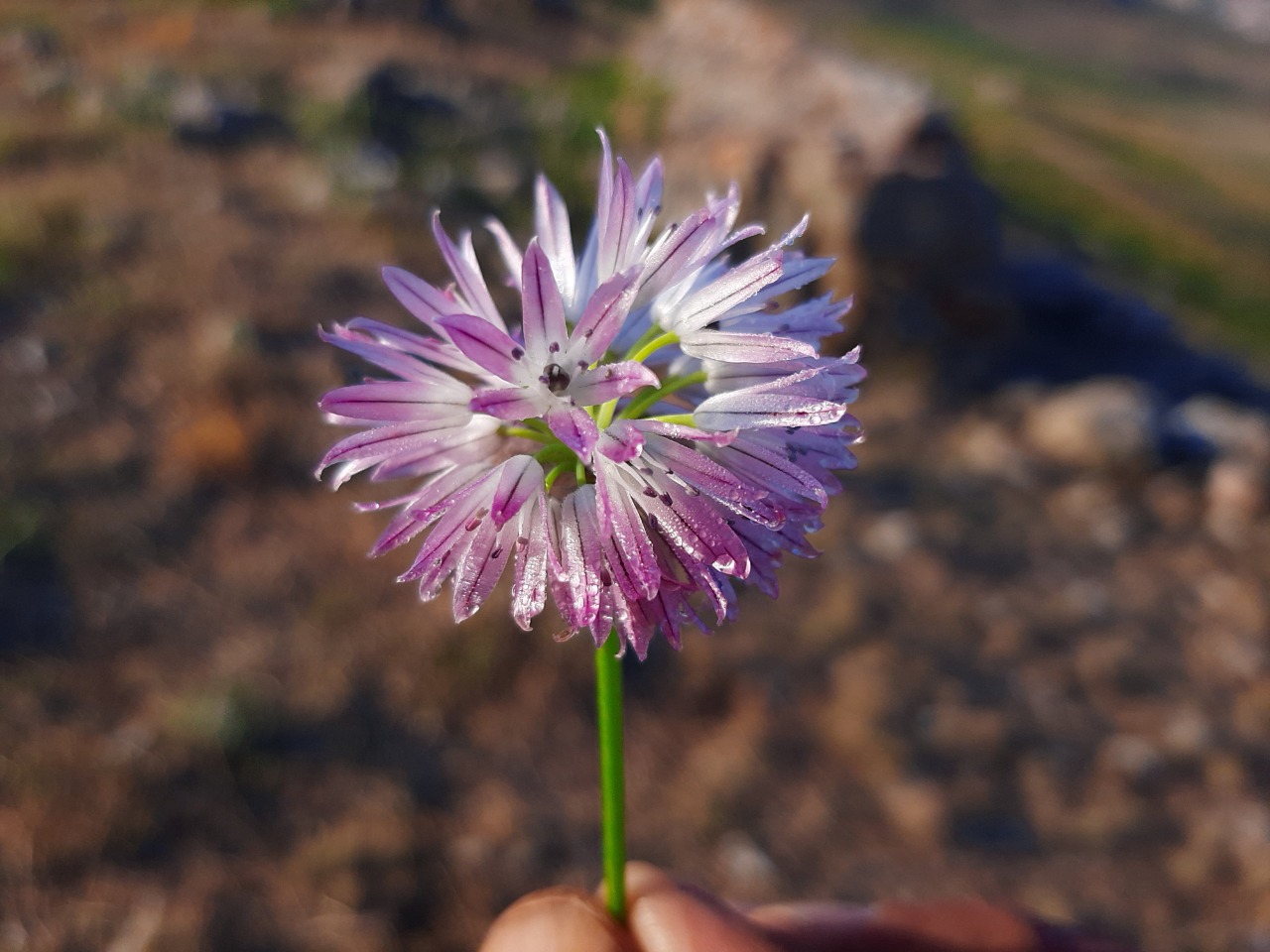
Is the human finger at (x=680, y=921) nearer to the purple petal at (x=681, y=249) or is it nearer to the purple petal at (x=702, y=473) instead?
the purple petal at (x=702, y=473)

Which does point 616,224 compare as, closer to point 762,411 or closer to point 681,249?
point 681,249

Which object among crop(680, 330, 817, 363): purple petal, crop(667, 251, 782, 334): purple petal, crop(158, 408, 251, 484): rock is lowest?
crop(680, 330, 817, 363): purple petal

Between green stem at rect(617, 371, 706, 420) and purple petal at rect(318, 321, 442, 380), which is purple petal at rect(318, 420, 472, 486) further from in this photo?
green stem at rect(617, 371, 706, 420)

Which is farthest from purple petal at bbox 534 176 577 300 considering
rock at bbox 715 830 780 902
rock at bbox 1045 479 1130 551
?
rock at bbox 1045 479 1130 551

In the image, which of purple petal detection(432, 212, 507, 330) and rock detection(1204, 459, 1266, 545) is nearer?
purple petal detection(432, 212, 507, 330)

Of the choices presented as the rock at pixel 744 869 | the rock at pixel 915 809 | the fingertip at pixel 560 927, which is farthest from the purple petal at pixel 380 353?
the rock at pixel 915 809

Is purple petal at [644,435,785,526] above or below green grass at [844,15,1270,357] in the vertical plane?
below

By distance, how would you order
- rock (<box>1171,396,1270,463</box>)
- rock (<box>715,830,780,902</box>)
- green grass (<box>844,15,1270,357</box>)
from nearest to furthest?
rock (<box>715,830,780,902</box>), rock (<box>1171,396,1270,463</box>), green grass (<box>844,15,1270,357</box>)

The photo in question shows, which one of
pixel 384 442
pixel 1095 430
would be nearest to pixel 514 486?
pixel 384 442
